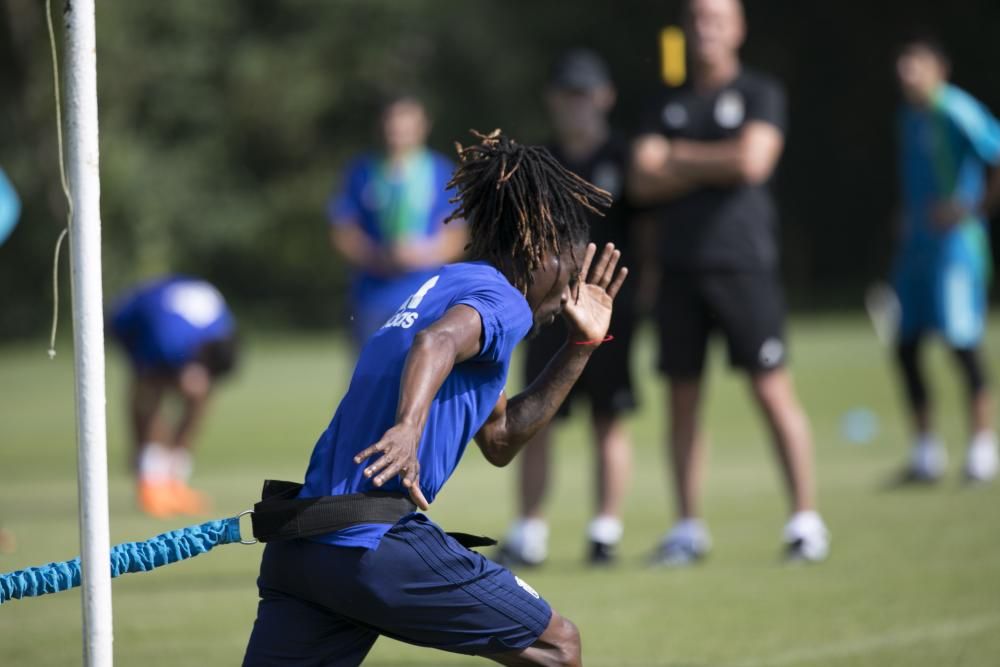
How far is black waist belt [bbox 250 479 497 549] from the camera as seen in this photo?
149 inches

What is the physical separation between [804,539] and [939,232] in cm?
351

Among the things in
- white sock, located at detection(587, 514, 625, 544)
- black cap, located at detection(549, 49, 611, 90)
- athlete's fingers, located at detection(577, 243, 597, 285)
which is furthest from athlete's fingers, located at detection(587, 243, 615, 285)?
black cap, located at detection(549, 49, 611, 90)

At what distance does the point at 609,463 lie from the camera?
309 inches

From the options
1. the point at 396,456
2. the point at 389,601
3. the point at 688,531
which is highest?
the point at 396,456

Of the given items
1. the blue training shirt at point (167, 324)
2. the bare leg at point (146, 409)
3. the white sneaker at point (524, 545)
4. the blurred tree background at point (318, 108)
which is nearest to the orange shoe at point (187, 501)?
the bare leg at point (146, 409)

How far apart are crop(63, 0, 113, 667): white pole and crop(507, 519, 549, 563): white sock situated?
417cm

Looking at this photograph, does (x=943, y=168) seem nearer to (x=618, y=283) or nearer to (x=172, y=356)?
(x=172, y=356)

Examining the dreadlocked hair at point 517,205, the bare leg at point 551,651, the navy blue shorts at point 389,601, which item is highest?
the dreadlocked hair at point 517,205

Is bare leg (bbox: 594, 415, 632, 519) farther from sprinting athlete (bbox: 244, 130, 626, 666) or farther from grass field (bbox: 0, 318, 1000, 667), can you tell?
sprinting athlete (bbox: 244, 130, 626, 666)

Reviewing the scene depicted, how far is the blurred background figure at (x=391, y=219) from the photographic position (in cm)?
1073

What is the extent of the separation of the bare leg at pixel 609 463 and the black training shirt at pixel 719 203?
93cm

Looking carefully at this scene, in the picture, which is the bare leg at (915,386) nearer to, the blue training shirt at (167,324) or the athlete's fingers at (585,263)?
the blue training shirt at (167,324)

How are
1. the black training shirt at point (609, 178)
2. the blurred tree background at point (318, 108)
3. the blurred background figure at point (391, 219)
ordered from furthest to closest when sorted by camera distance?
the blurred tree background at point (318, 108) → the blurred background figure at point (391, 219) → the black training shirt at point (609, 178)

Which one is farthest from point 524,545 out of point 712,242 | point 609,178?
point 609,178
